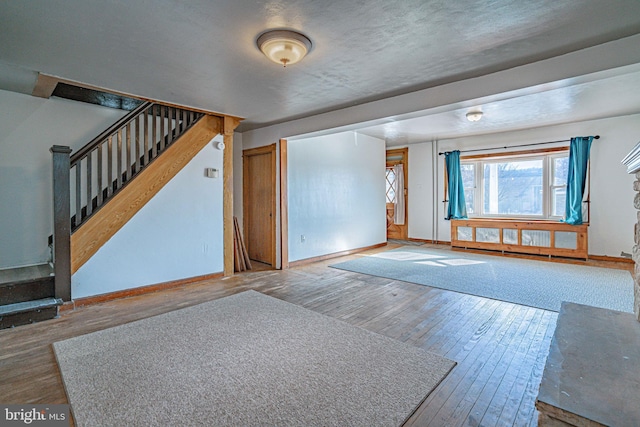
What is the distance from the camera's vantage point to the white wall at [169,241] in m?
3.59

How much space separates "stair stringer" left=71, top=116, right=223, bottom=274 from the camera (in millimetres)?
3408

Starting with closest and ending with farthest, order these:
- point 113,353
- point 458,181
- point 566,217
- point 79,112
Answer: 1. point 113,353
2. point 79,112
3. point 566,217
4. point 458,181

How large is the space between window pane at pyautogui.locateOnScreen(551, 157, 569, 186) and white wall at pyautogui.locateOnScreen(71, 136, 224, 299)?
6278mm

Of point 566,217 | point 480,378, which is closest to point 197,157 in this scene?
point 480,378

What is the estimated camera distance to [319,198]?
5723mm

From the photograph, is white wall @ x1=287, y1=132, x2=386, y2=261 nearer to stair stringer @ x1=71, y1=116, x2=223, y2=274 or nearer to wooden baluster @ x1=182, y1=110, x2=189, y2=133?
stair stringer @ x1=71, y1=116, x2=223, y2=274

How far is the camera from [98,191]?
348 cm

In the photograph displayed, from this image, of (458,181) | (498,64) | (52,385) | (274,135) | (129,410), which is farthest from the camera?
(458,181)

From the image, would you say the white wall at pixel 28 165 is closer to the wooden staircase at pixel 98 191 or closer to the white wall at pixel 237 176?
the wooden staircase at pixel 98 191

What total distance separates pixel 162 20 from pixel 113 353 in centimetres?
242

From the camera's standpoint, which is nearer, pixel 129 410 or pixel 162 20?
pixel 129 410

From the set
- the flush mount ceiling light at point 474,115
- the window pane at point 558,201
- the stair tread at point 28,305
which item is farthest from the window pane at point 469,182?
the stair tread at point 28,305

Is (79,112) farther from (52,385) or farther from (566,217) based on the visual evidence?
(566,217)

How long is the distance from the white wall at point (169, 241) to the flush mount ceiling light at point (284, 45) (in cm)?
246
